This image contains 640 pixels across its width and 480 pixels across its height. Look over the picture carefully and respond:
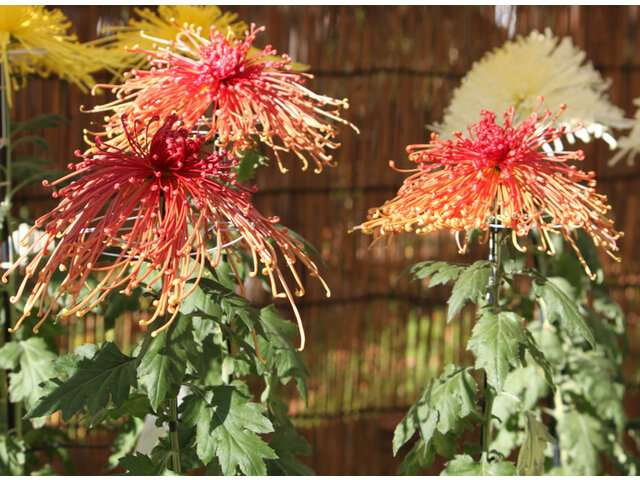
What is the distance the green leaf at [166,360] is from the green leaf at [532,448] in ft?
1.86

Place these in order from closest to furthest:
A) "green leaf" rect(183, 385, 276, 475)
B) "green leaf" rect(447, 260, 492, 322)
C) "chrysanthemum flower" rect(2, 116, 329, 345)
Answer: "chrysanthemum flower" rect(2, 116, 329, 345) → "green leaf" rect(183, 385, 276, 475) → "green leaf" rect(447, 260, 492, 322)

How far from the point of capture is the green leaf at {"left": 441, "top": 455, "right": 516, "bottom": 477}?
3.74 ft

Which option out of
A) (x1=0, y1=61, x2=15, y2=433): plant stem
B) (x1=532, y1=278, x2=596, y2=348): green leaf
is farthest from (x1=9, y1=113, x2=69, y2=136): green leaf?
(x1=532, y1=278, x2=596, y2=348): green leaf

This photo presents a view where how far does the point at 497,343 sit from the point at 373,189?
1.26 m

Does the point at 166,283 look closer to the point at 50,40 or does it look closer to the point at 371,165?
the point at 50,40

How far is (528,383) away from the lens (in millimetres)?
1696

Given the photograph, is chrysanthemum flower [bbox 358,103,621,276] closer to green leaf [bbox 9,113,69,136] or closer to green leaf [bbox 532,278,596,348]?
green leaf [bbox 532,278,596,348]

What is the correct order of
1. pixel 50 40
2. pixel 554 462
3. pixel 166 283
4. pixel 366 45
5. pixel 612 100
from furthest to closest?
pixel 612 100 < pixel 366 45 < pixel 554 462 < pixel 50 40 < pixel 166 283

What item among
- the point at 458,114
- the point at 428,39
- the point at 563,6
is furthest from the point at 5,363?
the point at 563,6

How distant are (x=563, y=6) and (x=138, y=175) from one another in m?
1.85

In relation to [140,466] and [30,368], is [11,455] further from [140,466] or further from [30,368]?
[140,466]

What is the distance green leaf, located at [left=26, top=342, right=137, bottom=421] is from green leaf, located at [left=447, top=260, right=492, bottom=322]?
0.47m

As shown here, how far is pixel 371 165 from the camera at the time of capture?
7.43 ft

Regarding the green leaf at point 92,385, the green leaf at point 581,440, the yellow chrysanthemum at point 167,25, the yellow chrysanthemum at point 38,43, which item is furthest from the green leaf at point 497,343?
the yellow chrysanthemum at point 38,43
